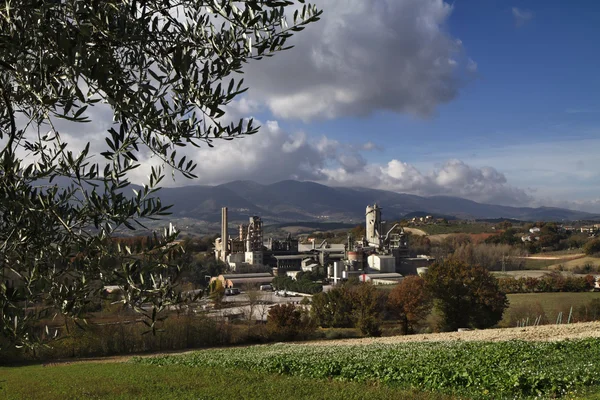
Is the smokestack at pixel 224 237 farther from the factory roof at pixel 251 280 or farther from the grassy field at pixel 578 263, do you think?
the grassy field at pixel 578 263

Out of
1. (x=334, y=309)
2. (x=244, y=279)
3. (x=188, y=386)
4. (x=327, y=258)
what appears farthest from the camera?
(x=327, y=258)

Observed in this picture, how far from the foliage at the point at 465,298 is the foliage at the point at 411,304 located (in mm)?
2223

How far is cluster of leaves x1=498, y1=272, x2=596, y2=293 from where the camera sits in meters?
51.8

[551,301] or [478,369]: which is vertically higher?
[478,369]

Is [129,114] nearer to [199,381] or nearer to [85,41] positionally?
[85,41]

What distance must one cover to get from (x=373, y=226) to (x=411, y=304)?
6041cm

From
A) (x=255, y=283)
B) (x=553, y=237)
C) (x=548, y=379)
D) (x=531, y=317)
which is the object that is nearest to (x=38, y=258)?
(x=548, y=379)

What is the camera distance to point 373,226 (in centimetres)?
9862

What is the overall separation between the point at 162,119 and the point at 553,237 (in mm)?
113303

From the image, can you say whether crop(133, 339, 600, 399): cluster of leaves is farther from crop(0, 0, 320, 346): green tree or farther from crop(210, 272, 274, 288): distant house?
crop(210, 272, 274, 288): distant house

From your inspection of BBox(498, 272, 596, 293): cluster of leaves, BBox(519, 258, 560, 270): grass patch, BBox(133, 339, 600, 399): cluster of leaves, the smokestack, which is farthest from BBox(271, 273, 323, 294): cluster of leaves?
BBox(133, 339, 600, 399): cluster of leaves

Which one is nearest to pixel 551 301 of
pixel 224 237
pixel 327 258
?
pixel 327 258

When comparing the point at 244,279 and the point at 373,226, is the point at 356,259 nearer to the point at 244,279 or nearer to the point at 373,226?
the point at 244,279

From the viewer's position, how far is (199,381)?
1481cm
